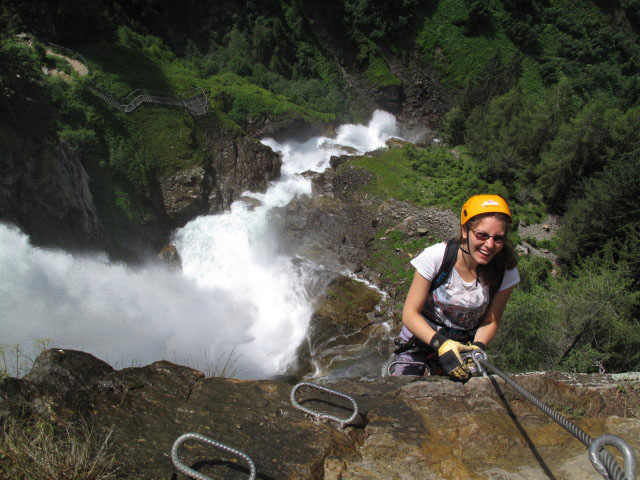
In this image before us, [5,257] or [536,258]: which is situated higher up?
[5,257]

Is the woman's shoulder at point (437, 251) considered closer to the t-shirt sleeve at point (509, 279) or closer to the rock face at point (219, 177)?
the t-shirt sleeve at point (509, 279)

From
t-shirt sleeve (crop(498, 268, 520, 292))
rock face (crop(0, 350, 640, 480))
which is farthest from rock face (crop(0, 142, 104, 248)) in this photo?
t-shirt sleeve (crop(498, 268, 520, 292))

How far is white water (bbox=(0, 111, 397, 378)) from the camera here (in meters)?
12.4

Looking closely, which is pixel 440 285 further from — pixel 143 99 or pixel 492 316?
pixel 143 99

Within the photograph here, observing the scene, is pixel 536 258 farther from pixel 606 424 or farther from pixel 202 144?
pixel 202 144

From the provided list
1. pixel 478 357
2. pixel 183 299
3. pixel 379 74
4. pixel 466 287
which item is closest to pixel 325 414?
pixel 478 357

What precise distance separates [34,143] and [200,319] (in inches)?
382

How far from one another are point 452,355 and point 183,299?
16.6 meters

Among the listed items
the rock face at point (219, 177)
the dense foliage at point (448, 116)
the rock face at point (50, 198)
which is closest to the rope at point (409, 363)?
the dense foliage at point (448, 116)

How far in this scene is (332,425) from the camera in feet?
10.1

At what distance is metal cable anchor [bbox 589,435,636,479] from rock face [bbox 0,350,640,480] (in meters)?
1.03

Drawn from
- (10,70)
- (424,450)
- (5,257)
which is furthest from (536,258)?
(10,70)

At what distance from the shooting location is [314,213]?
74.7 feet

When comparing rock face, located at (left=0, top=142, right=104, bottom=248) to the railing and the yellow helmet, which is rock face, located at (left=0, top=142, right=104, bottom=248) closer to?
the railing
